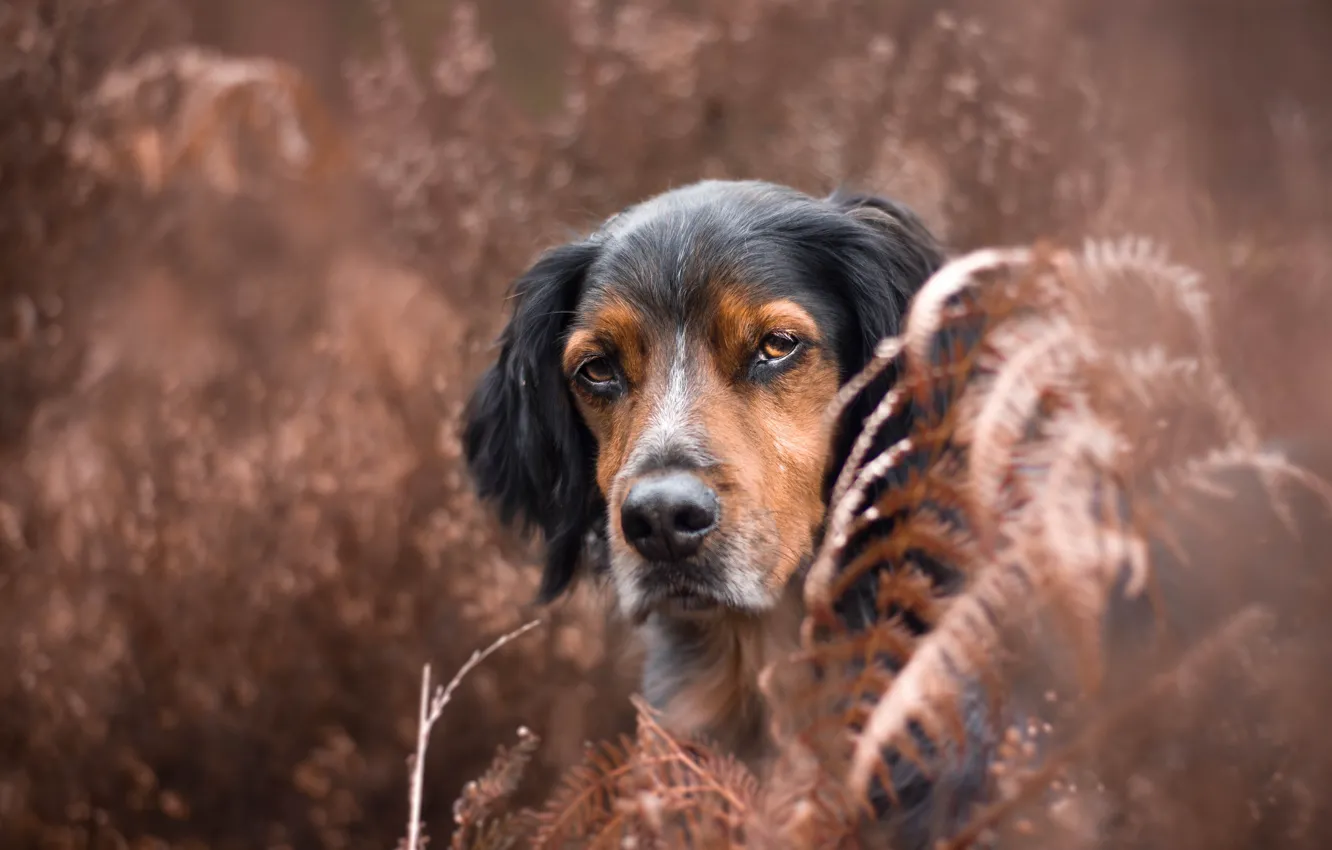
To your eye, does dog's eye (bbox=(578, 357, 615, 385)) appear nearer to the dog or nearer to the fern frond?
the dog

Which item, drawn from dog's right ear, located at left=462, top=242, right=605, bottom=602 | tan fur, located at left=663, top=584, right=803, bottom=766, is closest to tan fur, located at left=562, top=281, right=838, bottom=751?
tan fur, located at left=663, top=584, right=803, bottom=766

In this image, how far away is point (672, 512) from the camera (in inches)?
92.4

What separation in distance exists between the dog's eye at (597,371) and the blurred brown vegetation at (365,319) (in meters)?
0.93

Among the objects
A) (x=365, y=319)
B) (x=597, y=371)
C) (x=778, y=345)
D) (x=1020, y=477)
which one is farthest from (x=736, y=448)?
(x=365, y=319)

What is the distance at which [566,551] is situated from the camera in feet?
10.3

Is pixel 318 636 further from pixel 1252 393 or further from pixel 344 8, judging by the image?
pixel 344 8

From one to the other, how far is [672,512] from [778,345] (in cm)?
55

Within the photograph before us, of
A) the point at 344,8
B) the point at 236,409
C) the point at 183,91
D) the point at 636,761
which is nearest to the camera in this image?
the point at 636,761

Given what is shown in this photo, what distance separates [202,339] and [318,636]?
1.77m

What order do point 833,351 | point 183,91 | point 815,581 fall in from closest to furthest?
point 815,581 → point 833,351 → point 183,91

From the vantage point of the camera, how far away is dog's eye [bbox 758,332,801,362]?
268 centimetres

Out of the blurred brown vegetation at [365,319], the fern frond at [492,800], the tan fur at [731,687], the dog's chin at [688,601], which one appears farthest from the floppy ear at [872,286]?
the blurred brown vegetation at [365,319]

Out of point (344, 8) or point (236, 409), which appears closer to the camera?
point (236, 409)

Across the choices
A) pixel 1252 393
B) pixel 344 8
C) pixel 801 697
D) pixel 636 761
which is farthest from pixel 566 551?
pixel 344 8
